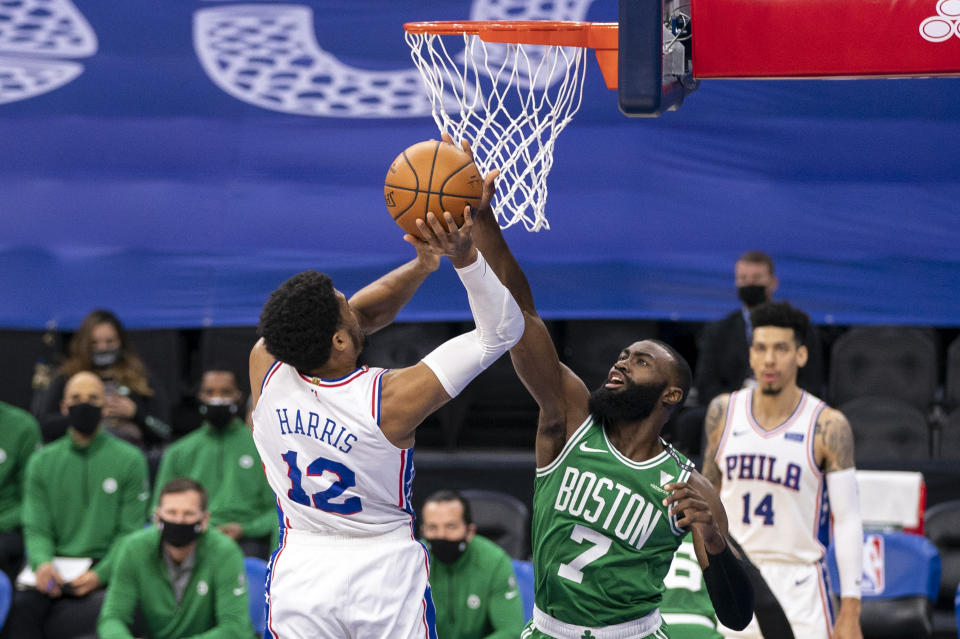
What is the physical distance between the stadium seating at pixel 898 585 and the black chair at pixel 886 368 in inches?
73.2

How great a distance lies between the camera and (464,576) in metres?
6.74

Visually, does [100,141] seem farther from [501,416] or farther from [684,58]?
[684,58]

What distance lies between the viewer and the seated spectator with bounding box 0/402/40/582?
26.3 feet

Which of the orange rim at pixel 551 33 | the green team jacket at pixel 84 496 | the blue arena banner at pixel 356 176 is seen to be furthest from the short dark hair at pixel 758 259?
the green team jacket at pixel 84 496

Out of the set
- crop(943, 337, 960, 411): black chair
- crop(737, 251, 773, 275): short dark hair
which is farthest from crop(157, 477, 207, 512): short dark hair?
crop(943, 337, 960, 411): black chair

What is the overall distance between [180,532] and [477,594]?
1602 millimetres

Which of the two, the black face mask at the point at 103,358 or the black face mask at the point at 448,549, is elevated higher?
the black face mask at the point at 103,358

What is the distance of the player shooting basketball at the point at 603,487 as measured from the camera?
429 centimetres

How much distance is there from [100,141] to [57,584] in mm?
3576

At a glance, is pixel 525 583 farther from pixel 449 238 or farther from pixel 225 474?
pixel 449 238

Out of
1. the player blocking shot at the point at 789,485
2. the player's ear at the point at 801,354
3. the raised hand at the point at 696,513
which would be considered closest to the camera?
the raised hand at the point at 696,513

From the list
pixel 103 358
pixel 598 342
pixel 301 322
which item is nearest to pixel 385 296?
pixel 301 322

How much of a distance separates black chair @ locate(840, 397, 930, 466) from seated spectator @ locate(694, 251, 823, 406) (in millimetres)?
630

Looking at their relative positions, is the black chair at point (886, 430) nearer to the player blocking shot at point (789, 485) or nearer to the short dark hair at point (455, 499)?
the player blocking shot at point (789, 485)
